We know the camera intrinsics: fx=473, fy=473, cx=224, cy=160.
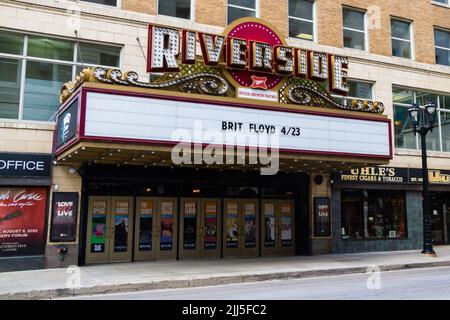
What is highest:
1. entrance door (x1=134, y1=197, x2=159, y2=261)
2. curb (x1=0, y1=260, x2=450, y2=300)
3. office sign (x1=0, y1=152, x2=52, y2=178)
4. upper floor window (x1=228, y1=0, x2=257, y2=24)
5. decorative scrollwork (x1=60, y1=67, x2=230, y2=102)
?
upper floor window (x1=228, y1=0, x2=257, y2=24)

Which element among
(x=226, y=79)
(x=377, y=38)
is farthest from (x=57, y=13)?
(x=377, y=38)

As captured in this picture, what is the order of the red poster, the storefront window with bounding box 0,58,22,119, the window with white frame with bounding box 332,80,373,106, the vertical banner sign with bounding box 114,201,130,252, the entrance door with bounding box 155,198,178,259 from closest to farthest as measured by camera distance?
the red poster < the storefront window with bounding box 0,58,22,119 < the vertical banner sign with bounding box 114,201,130,252 < the entrance door with bounding box 155,198,178,259 < the window with white frame with bounding box 332,80,373,106

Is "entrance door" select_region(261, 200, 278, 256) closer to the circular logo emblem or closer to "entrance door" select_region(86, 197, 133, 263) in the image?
"entrance door" select_region(86, 197, 133, 263)

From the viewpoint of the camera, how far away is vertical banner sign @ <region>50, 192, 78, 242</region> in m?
14.3

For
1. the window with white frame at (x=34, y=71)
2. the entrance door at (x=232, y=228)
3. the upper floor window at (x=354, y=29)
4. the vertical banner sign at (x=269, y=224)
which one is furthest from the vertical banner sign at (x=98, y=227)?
the upper floor window at (x=354, y=29)

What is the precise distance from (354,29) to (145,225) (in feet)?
41.6

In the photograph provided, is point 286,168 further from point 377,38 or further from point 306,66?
point 377,38

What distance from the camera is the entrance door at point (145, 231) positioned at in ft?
53.0

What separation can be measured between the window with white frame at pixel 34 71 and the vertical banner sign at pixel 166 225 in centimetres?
482

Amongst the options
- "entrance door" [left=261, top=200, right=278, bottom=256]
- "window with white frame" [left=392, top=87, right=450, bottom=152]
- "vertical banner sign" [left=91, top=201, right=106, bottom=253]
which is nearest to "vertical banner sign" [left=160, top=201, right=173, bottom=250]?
"vertical banner sign" [left=91, top=201, right=106, bottom=253]

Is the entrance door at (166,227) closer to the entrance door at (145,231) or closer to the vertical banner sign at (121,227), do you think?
the entrance door at (145,231)

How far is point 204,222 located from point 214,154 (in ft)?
16.4

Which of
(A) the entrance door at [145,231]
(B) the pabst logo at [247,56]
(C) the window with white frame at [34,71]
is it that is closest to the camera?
(B) the pabst logo at [247,56]

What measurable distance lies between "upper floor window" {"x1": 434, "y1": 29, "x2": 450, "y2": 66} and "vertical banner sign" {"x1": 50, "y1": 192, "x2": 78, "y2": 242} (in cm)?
1842
